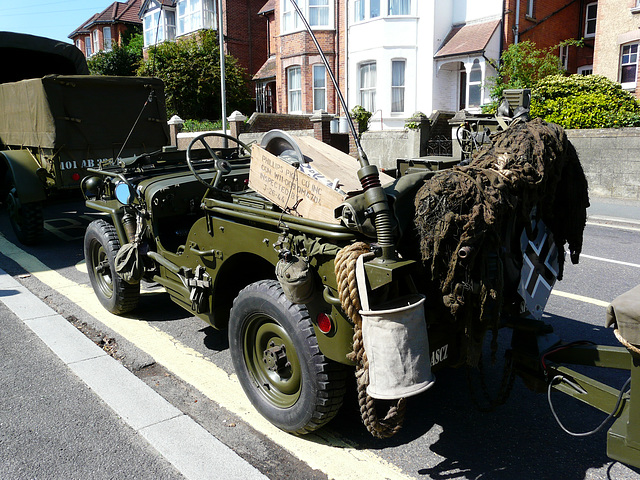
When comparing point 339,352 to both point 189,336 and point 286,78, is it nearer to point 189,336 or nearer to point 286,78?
point 189,336

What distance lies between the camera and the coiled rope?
256 cm

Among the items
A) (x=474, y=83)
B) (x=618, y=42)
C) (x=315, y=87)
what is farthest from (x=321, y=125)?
(x=618, y=42)

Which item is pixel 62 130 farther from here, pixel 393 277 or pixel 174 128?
pixel 174 128

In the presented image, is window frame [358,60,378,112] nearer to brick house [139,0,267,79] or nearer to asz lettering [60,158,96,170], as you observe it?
brick house [139,0,267,79]

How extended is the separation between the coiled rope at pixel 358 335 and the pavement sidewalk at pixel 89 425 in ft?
2.35

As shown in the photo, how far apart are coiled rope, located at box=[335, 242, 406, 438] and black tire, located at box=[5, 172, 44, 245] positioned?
732 centimetres

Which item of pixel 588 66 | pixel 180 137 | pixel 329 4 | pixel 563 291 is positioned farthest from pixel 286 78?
pixel 563 291

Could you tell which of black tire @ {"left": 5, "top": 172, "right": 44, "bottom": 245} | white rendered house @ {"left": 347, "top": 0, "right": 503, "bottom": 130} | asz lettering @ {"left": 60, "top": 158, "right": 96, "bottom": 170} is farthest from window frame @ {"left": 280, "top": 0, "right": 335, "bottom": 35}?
black tire @ {"left": 5, "top": 172, "right": 44, "bottom": 245}

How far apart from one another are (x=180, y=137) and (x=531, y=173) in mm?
19974

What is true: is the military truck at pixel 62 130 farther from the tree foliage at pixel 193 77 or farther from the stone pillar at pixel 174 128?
the tree foliage at pixel 193 77

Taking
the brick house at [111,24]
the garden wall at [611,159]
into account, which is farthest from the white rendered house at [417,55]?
the brick house at [111,24]

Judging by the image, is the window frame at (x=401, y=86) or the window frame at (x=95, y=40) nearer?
the window frame at (x=401, y=86)

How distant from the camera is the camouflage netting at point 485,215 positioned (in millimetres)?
2451

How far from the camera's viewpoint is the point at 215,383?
4035 millimetres
